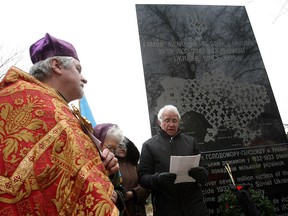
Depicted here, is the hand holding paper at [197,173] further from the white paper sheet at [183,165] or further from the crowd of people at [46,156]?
the crowd of people at [46,156]

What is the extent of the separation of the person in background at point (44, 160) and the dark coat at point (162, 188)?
5.43 ft

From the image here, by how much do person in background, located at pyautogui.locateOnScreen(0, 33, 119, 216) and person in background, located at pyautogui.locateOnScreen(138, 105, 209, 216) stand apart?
5.10 ft

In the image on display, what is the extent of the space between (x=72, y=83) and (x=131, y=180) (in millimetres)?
1818

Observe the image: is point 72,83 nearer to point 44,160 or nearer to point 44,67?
point 44,67

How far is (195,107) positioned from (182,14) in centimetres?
198

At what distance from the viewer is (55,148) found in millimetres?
891

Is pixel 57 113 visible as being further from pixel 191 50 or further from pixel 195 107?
pixel 191 50

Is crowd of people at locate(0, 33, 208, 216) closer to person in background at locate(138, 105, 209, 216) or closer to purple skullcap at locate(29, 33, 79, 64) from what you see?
purple skullcap at locate(29, 33, 79, 64)

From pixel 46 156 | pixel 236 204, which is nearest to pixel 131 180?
pixel 236 204

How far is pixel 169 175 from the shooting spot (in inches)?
92.7

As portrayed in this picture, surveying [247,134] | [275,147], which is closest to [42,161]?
[247,134]

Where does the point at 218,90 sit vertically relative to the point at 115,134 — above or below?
above

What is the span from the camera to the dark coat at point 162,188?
8.14ft

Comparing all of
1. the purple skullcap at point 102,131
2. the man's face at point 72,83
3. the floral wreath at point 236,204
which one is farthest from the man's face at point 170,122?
the man's face at point 72,83
